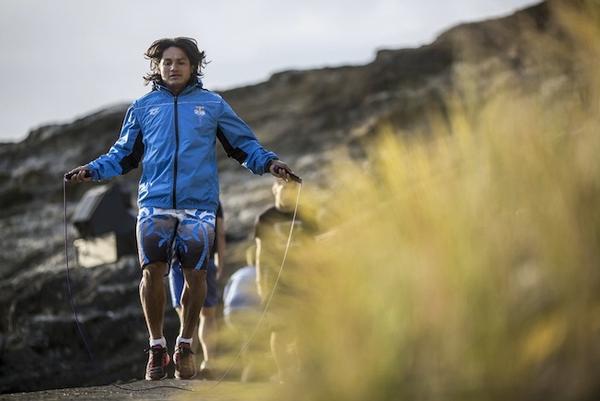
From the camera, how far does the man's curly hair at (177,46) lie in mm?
6344

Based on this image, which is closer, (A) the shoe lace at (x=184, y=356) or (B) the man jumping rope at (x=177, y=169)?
(B) the man jumping rope at (x=177, y=169)

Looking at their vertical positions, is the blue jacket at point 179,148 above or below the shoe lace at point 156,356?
above

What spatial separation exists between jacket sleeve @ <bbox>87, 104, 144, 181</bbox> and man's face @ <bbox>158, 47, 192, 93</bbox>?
0.23 metres

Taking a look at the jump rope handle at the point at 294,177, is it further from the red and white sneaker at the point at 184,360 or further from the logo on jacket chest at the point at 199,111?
the red and white sneaker at the point at 184,360

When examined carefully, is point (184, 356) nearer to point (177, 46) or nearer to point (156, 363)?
point (156, 363)

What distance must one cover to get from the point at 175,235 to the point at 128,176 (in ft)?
126

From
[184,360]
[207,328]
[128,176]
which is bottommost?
[128,176]

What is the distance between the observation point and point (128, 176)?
44.0 m

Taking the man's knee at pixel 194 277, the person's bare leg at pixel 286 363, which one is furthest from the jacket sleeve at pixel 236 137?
the person's bare leg at pixel 286 363

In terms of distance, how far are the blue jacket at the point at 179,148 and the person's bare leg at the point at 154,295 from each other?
A: 1.07 ft

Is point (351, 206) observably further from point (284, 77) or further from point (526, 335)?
point (284, 77)

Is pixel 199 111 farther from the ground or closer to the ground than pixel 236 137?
farther from the ground

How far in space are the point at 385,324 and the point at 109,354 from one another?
16449 millimetres

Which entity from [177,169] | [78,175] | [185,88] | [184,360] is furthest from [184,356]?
[185,88]
